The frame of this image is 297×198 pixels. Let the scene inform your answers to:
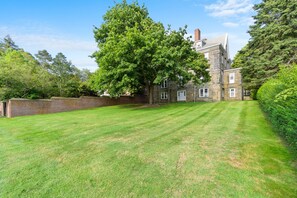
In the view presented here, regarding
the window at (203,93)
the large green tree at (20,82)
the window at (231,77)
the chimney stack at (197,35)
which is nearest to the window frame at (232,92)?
the window at (231,77)

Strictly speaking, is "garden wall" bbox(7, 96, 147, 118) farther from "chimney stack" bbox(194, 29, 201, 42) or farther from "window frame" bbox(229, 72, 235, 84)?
"chimney stack" bbox(194, 29, 201, 42)

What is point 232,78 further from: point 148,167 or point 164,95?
point 148,167

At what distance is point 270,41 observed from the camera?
57.4 ft

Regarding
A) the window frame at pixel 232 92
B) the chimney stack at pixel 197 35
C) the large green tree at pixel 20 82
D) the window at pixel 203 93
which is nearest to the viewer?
the large green tree at pixel 20 82

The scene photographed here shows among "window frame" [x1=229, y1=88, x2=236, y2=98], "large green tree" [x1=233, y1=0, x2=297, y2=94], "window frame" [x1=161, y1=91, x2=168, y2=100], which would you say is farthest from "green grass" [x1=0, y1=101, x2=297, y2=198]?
"window frame" [x1=161, y1=91, x2=168, y2=100]

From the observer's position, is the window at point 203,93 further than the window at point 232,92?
Yes

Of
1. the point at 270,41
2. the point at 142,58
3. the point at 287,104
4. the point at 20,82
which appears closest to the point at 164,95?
the point at 142,58

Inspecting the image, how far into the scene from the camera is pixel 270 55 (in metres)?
17.2

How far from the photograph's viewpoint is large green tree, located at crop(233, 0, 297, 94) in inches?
637

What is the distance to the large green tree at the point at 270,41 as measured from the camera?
53.1 feet

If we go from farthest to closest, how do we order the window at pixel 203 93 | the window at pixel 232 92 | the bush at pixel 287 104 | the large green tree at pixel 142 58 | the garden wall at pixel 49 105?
the window at pixel 203 93 < the window at pixel 232 92 < the large green tree at pixel 142 58 < the garden wall at pixel 49 105 < the bush at pixel 287 104

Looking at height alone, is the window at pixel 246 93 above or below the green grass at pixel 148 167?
above

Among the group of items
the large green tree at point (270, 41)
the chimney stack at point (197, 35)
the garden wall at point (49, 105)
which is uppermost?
the chimney stack at point (197, 35)

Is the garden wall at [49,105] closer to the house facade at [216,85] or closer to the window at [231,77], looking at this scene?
the house facade at [216,85]
